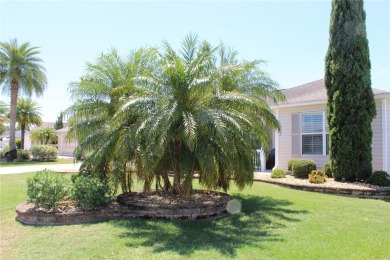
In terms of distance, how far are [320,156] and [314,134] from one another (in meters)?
1.01

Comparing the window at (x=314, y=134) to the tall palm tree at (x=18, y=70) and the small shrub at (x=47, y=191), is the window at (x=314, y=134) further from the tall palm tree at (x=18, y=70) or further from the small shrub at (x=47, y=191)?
the tall palm tree at (x=18, y=70)

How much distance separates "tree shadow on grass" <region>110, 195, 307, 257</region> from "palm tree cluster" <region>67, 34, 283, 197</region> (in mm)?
1072

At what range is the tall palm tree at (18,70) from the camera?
2966cm

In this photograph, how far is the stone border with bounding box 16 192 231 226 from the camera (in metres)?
7.25

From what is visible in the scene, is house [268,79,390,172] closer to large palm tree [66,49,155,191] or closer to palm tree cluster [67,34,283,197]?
palm tree cluster [67,34,283,197]

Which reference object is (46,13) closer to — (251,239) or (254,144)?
(254,144)

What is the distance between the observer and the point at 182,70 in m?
7.84

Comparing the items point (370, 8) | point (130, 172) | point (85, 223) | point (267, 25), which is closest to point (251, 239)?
point (85, 223)

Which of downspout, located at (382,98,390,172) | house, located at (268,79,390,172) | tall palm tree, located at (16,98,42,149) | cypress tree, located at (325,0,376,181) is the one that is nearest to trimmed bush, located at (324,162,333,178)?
cypress tree, located at (325,0,376,181)

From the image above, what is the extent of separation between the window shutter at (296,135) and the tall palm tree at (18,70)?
84.1 ft

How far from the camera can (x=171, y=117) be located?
23.6 feet

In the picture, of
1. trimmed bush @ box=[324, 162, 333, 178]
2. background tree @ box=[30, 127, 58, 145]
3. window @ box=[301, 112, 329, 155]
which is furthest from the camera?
background tree @ box=[30, 127, 58, 145]

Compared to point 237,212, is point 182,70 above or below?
above

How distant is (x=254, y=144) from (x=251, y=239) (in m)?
2.87
